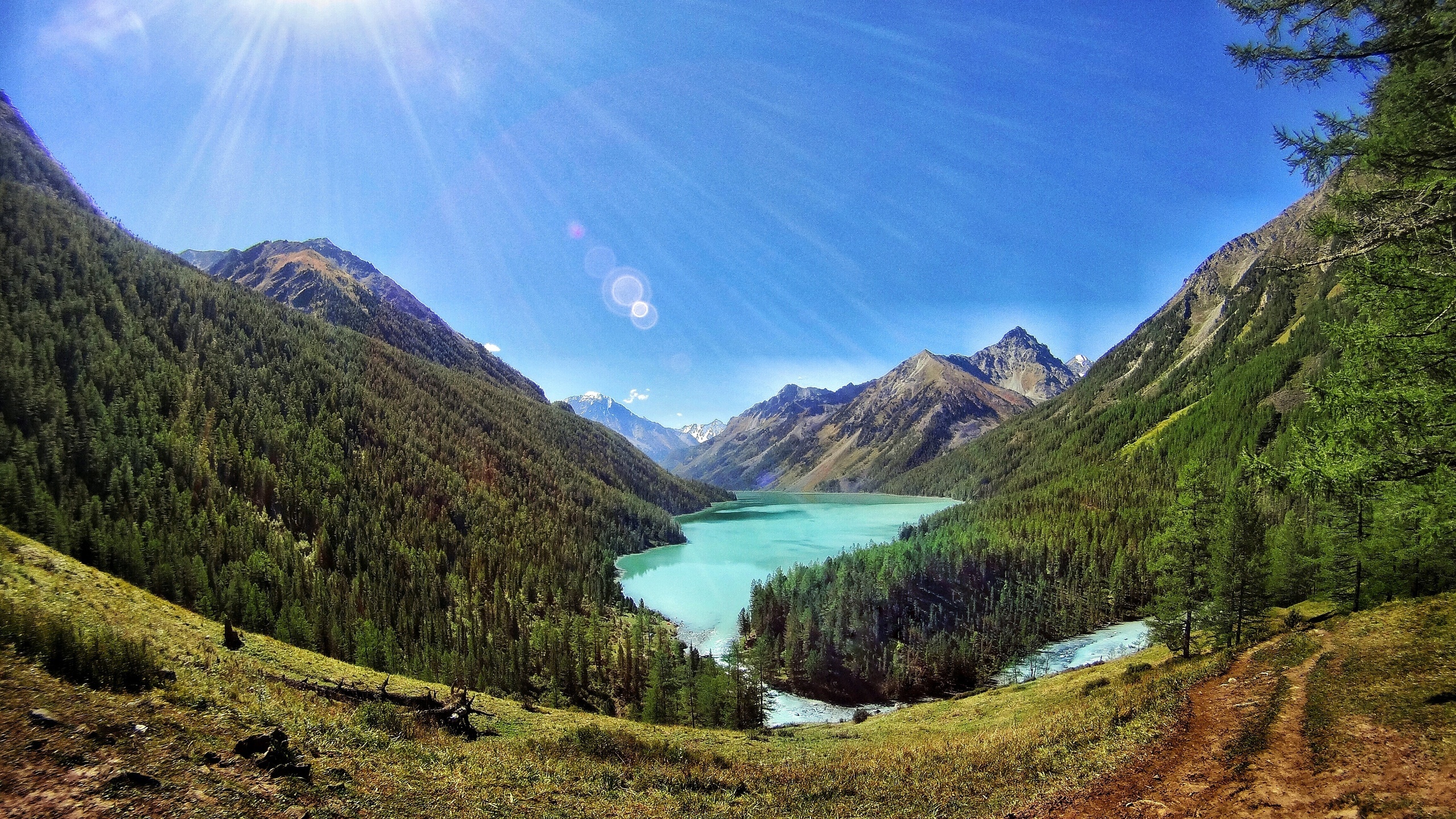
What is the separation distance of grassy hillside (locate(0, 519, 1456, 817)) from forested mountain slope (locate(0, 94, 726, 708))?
46067mm

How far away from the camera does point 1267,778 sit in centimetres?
1233

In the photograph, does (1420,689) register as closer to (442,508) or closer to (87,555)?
(87,555)

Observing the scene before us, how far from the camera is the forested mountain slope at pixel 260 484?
240 feet

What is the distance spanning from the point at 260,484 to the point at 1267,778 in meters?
158

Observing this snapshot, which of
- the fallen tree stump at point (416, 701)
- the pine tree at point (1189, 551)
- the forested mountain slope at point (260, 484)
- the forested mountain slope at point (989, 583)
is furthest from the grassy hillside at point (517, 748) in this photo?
the forested mountain slope at point (989, 583)

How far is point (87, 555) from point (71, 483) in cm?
4038

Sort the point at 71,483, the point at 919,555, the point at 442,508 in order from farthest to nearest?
the point at 442,508, the point at 919,555, the point at 71,483

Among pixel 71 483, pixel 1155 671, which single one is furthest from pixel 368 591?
pixel 1155 671

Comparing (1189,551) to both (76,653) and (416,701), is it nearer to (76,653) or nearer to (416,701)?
(416,701)

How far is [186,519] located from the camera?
89.1 meters

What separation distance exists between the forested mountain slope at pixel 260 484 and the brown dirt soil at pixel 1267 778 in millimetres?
69711

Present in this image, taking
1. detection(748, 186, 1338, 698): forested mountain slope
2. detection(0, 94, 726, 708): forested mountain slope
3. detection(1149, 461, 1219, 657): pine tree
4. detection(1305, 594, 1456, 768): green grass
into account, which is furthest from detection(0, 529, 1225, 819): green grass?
detection(748, 186, 1338, 698): forested mountain slope

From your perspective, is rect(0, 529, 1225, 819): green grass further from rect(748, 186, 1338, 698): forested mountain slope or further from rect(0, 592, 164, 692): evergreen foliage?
rect(748, 186, 1338, 698): forested mountain slope

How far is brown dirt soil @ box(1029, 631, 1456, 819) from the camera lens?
995 centimetres
